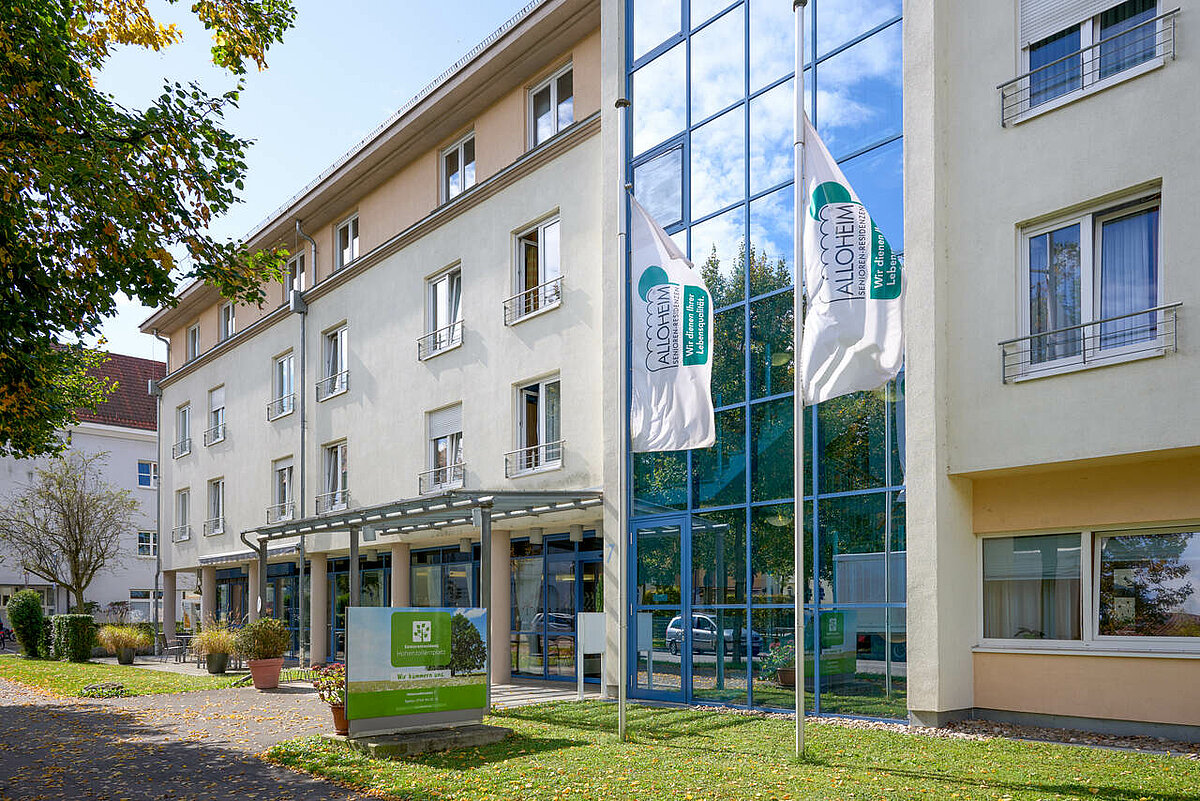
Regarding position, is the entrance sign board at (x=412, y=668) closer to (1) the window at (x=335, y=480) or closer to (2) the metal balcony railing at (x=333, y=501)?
(2) the metal balcony railing at (x=333, y=501)

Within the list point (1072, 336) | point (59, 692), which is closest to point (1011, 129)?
point (1072, 336)

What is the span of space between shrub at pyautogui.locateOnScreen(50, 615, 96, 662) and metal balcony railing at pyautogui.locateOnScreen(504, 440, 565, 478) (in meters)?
16.6

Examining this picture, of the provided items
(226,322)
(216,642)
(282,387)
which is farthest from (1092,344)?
(226,322)

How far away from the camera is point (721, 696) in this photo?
13.7 metres

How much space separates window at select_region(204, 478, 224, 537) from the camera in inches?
1193

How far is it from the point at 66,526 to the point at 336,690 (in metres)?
28.4

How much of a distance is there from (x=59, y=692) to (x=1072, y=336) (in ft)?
60.7

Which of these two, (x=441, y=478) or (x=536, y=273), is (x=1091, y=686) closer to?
(x=536, y=273)

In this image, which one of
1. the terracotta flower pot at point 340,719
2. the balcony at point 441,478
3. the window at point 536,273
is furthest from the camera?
the balcony at point 441,478

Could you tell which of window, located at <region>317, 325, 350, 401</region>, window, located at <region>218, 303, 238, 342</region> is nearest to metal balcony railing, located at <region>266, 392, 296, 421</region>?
window, located at <region>317, 325, 350, 401</region>

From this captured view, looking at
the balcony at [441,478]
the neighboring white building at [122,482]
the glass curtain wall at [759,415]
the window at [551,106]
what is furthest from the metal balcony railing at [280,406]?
the neighboring white building at [122,482]

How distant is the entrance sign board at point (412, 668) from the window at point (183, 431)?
78.4 feet

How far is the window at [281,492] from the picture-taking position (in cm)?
2644

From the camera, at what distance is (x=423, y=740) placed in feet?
35.7
